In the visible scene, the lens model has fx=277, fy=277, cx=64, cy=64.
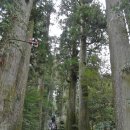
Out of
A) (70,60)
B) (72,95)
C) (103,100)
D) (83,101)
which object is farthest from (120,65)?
(72,95)

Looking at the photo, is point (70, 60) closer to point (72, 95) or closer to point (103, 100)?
point (72, 95)

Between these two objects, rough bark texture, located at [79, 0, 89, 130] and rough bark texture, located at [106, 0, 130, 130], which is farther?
rough bark texture, located at [79, 0, 89, 130]

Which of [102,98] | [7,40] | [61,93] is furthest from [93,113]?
[61,93]

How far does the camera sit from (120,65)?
292 inches

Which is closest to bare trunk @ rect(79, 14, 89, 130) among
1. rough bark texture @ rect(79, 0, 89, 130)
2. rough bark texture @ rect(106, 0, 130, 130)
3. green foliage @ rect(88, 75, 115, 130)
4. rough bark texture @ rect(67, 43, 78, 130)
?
rough bark texture @ rect(79, 0, 89, 130)

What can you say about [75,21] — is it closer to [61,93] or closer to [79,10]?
[79,10]

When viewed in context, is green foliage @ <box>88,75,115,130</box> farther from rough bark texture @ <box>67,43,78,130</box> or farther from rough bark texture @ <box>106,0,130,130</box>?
rough bark texture @ <box>106,0,130,130</box>

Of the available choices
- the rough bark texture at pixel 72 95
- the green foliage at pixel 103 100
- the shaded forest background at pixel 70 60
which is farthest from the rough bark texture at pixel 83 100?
the rough bark texture at pixel 72 95

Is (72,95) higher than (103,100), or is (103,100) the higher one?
(72,95)

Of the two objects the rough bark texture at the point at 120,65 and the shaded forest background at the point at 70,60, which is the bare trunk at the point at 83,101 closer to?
the shaded forest background at the point at 70,60

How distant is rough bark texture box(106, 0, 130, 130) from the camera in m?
6.93

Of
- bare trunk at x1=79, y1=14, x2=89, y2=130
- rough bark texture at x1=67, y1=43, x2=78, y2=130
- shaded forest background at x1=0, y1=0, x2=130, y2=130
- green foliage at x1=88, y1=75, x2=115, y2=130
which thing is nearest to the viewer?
shaded forest background at x1=0, y1=0, x2=130, y2=130

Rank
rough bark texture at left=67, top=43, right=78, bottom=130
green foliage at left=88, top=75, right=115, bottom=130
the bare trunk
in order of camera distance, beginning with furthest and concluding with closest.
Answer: rough bark texture at left=67, top=43, right=78, bottom=130
the bare trunk
green foliage at left=88, top=75, right=115, bottom=130

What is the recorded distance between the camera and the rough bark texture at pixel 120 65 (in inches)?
273
